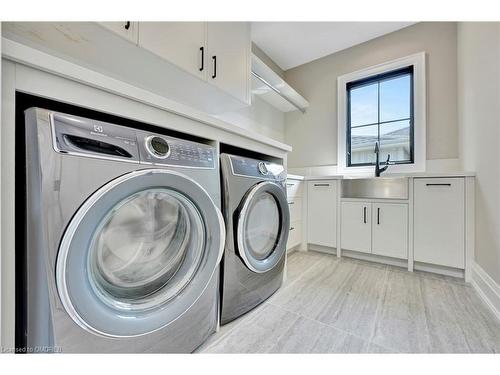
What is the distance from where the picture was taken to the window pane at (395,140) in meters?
2.23

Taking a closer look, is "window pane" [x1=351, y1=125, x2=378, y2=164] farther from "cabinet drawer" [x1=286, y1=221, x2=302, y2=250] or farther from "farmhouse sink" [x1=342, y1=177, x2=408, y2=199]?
"cabinet drawer" [x1=286, y1=221, x2=302, y2=250]

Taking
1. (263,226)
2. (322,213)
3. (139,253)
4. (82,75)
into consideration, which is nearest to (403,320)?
(263,226)

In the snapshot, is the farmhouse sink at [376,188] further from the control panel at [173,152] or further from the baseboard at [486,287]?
the control panel at [173,152]

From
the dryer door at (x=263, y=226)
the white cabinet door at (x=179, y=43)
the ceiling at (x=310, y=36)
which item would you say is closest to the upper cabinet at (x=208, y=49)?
the white cabinet door at (x=179, y=43)

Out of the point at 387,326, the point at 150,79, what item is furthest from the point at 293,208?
the point at 150,79

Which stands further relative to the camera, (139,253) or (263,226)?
(263,226)

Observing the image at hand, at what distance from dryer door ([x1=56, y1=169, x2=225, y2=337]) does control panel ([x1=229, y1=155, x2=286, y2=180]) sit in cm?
24

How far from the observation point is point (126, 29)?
3.28 feet

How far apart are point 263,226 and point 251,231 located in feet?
0.41

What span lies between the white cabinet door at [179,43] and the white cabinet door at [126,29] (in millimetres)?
26

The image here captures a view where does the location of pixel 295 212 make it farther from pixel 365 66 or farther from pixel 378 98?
pixel 365 66

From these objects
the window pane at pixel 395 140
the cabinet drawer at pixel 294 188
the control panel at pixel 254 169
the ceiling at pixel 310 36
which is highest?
the ceiling at pixel 310 36

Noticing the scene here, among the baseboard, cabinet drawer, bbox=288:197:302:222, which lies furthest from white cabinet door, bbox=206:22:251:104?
the baseboard
